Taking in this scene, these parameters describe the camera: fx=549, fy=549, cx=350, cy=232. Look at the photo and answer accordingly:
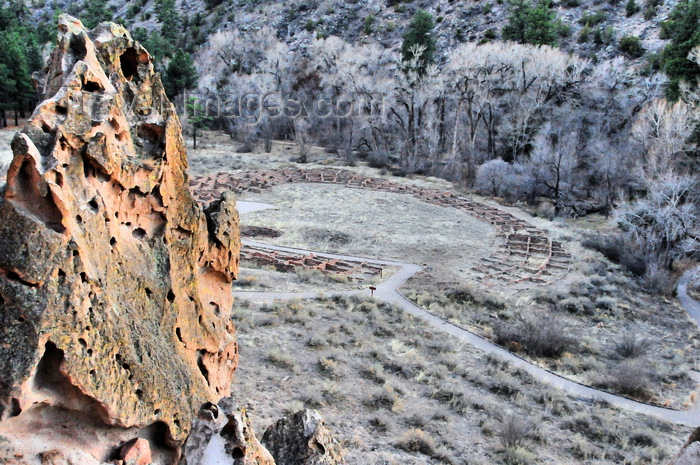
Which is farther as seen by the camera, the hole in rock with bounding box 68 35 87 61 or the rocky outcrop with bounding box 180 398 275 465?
the hole in rock with bounding box 68 35 87 61

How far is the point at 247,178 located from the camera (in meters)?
40.4

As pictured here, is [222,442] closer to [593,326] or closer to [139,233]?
[139,233]

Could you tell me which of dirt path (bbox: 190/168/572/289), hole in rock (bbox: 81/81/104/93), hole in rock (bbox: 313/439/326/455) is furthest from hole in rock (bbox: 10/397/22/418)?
dirt path (bbox: 190/168/572/289)

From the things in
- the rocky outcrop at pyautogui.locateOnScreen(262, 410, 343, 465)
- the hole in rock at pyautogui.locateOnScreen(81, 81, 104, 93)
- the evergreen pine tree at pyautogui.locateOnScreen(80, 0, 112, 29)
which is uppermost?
the evergreen pine tree at pyautogui.locateOnScreen(80, 0, 112, 29)

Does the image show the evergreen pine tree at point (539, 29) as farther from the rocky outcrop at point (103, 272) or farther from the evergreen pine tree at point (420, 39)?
the rocky outcrop at point (103, 272)

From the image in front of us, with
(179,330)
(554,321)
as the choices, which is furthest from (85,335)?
(554,321)

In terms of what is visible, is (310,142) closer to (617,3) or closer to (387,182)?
(387,182)

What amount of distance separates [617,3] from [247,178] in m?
54.5

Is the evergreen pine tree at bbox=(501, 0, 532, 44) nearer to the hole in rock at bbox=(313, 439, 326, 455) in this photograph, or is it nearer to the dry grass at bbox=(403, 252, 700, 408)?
the dry grass at bbox=(403, 252, 700, 408)

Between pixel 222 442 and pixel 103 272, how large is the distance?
2.35 meters

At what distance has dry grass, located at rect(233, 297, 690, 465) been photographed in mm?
11234

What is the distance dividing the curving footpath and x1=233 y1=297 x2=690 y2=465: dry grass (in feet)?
1.76

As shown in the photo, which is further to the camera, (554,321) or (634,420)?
(554,321)

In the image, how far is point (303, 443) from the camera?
20.4 feet
